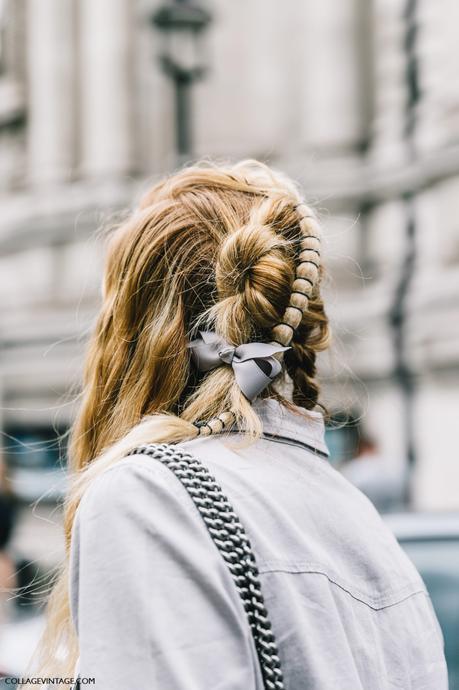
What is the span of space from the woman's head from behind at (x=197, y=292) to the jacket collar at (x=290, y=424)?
0.13 feet

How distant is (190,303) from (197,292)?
18mm

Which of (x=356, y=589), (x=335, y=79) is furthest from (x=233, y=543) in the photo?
(x=335, y=79)

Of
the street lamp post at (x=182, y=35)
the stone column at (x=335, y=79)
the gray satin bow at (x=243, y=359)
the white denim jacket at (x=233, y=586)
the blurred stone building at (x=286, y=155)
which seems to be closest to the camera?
the white denim jacket at (x=233, y=586)

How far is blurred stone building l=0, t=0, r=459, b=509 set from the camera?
8.73 metres

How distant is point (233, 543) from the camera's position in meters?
1.22

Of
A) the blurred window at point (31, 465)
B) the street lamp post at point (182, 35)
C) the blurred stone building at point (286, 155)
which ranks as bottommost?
the blurred window at point (31, 465)

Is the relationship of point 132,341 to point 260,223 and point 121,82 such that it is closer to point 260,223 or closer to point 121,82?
point 260,223

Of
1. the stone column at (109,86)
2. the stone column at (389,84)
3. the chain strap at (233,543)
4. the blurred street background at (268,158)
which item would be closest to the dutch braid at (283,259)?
the chain strap at (233,543)

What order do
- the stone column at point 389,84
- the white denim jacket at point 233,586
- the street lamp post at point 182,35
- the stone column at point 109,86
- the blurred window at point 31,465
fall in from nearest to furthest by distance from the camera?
the white denim jacket at point 233,586 < the street lamp post at point 182,35 < the stone column at point 389,84 < the blurred window at point 31,465 < the stone column at point 109,86

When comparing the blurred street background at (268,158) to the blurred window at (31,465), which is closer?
the blurred street background at (268,158)

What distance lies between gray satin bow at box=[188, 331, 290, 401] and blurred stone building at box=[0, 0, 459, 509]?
5509 millimetres

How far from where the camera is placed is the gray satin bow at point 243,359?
1.39 metres

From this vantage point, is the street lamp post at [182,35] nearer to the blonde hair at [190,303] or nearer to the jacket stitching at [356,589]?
the blonde hair at [190,303]

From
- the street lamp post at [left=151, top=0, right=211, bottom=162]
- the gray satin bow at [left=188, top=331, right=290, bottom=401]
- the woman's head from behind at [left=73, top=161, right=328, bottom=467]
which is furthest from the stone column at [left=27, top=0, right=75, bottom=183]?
the gray satin bow at [left=188, top=331, right=290, bottom=401]
